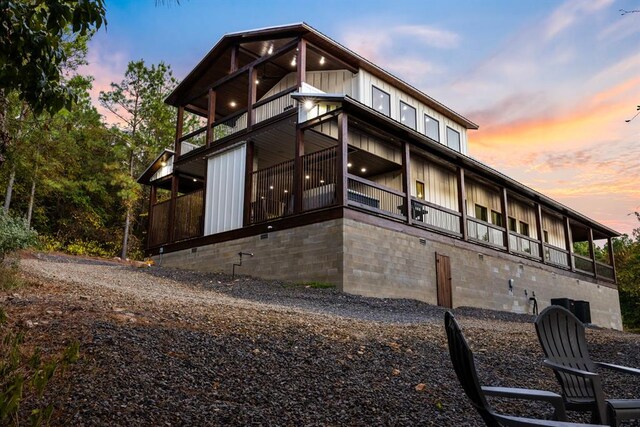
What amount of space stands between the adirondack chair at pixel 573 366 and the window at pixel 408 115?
1682cm

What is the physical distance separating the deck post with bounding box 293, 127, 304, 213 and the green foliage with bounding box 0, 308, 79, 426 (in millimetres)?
10185

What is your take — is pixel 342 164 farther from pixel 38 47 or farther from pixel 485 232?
pixel 38 47

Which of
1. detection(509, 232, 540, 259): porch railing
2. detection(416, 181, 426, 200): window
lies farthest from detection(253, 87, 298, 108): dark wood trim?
detection(509, 232, 540, 259): porch railing

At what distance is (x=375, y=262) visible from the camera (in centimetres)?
1383

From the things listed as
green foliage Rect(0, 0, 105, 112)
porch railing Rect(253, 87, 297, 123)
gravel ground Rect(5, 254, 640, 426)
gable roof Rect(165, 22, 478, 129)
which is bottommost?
gravel ground Rect(5, 254, 640, 426)

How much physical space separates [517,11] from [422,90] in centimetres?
482

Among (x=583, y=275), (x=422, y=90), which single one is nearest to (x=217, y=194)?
(x=422, y=90)

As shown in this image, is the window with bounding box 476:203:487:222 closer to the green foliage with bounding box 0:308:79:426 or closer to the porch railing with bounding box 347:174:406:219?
the porch railing with bounding box 347:174:406:219

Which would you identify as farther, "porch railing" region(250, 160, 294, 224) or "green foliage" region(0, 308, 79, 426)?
"porch railing" region(250, 160, 294, 224)

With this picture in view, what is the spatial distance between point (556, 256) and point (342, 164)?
572 inches

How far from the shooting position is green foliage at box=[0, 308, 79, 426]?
8.89 feet

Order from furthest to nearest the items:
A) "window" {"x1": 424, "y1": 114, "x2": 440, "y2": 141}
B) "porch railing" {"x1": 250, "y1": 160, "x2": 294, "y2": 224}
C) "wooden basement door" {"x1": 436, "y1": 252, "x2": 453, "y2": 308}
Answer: "window" {"x1": 424, "y1": 114, "x2": 440, "y2": 141}, "wooden basement door" {"x1": 436, "y1": 252, "x2": 453, "y2": 308}, "porch railing" {"x1": 250, "y1": 160, "x2": 294, "y2": 224}

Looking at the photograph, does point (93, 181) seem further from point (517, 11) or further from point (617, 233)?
point (617, 233)

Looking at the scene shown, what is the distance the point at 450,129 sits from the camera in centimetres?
2244
